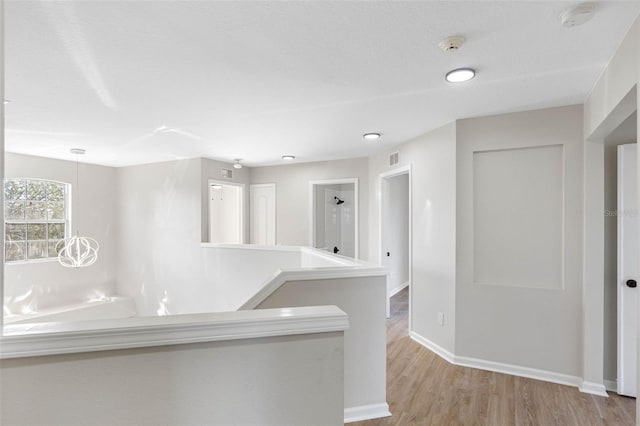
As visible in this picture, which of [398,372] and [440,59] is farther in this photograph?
[398,372]

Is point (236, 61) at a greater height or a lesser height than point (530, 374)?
greater

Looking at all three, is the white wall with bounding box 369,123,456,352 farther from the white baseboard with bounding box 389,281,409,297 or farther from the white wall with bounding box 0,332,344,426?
the white wall with bounding box 0,332,344,426

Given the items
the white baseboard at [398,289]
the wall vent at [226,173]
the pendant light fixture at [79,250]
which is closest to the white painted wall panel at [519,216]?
the white baseboard at [398,289]

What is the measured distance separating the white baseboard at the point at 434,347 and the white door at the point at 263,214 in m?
3.07

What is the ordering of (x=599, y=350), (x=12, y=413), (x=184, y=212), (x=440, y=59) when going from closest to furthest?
(x=12, y=413), (x=440, y=59), (x=599, y=350), (x=184, y=212)

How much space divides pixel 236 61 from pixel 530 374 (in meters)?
3.56

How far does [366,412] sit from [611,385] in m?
2.15

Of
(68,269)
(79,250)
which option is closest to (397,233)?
(79,250)

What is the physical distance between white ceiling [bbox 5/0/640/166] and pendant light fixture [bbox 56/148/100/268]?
88.5 inches

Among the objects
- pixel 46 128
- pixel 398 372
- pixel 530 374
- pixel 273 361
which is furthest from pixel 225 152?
pixel 530 374

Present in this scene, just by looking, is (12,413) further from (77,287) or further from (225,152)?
(77,287)

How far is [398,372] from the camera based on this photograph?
10.1ft

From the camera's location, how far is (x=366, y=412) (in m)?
2.36

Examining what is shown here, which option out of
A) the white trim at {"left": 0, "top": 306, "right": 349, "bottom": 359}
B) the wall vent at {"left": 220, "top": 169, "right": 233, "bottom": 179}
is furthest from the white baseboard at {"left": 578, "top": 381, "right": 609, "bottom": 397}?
the wall vent at {"left": 220, "top": 169, "right": 233, "bottom": 179}
